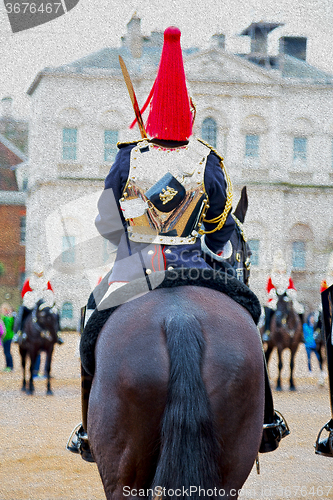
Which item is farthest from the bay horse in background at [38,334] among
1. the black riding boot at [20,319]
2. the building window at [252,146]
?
the building window at [252,146]

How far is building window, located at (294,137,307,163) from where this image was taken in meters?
23.4

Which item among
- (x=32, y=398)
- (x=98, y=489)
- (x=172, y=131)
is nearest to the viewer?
(x=172, y=131)

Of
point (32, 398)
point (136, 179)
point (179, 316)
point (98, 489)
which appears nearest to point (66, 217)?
point (136, 179)

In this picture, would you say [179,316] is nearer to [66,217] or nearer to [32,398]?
[66,217]

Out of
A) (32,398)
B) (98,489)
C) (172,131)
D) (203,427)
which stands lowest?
(32,398)

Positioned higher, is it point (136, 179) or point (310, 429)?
point (136, 179)

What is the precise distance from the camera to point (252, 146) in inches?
899

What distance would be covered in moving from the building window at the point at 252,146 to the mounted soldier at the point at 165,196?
19754mm

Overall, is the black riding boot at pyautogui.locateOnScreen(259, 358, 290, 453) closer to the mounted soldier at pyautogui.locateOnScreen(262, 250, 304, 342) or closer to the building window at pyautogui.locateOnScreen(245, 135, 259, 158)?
the mounted soldier at pyautogui.locateOnScreen(262, 250, 304, 342)

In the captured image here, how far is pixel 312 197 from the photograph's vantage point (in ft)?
76.4

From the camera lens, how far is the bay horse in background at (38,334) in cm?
983

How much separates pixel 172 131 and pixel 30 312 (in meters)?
7.59

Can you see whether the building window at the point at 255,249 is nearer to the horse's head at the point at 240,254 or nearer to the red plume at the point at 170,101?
the horse's head at the point at 240,254

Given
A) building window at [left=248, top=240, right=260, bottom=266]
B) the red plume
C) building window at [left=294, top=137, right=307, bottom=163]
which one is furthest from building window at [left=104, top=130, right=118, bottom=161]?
the red plume
